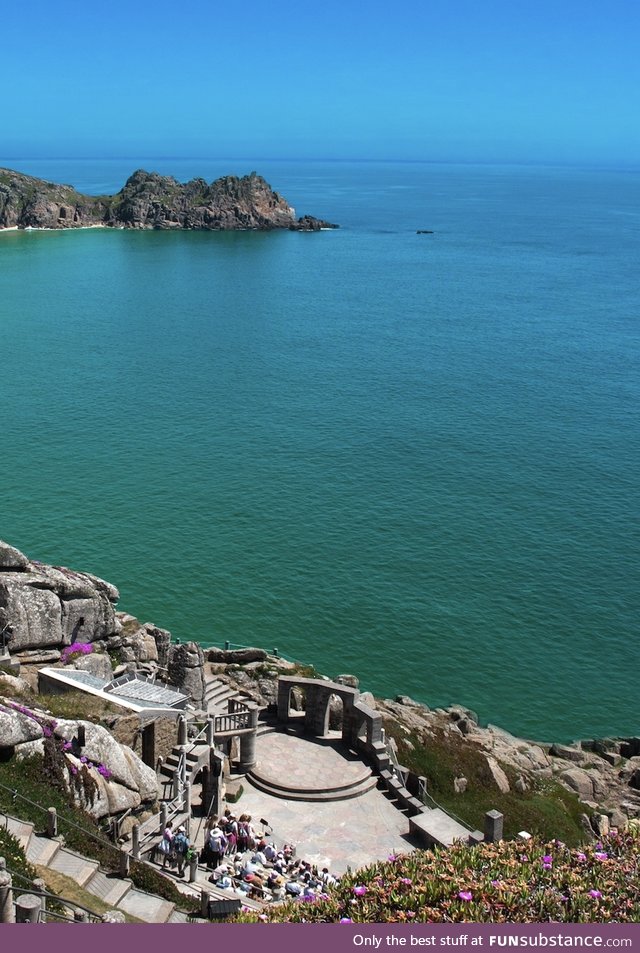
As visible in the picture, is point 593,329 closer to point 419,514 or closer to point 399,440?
point 399,440

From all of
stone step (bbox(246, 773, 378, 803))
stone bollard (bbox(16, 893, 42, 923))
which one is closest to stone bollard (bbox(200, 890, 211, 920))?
stone bollard (bbox(16, 893, 42, 923))

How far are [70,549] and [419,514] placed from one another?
24.2 metres

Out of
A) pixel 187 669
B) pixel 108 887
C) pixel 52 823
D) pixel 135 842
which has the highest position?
pixel 52 823

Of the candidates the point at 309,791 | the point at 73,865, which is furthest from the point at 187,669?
the point at 73,865

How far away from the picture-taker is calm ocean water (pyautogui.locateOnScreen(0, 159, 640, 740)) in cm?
5644

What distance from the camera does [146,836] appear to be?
97.4ft

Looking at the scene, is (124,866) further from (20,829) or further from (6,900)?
(6,900)

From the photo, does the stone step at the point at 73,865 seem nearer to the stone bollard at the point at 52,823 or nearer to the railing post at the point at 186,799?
the stone bollard at the point at 52,823

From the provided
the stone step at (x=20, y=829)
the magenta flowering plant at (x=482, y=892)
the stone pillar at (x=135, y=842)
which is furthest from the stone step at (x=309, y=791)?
the magenta flowering plant at (x=482, y=892)

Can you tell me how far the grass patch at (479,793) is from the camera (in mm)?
39125

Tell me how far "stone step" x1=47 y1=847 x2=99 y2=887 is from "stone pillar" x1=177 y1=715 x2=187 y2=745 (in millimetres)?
9090

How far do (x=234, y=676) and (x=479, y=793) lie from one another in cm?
1220

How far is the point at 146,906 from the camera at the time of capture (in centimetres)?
2534

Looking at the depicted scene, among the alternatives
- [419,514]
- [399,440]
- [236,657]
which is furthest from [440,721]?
[399,440]
